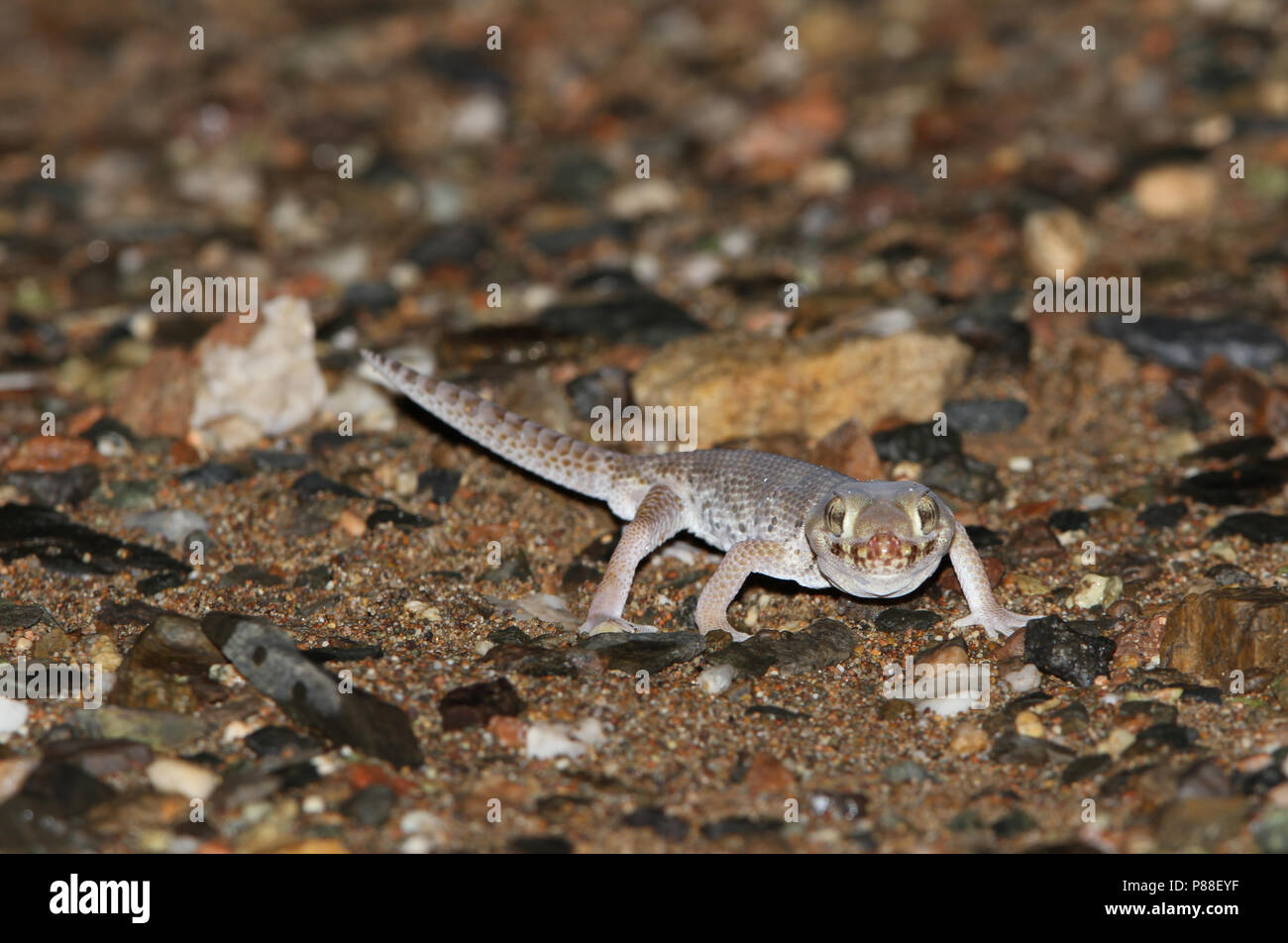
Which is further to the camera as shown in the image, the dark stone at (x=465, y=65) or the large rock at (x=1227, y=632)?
the dark stone at (x=465, y=65)

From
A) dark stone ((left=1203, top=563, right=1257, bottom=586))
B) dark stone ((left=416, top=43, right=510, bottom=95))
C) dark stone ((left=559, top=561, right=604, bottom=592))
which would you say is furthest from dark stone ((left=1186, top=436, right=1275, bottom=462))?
dark stone ((left=416, top=43, right=510, bottom=95))

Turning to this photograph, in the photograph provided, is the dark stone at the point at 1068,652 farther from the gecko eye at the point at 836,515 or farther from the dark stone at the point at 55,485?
the dark stone at the point at 55,485

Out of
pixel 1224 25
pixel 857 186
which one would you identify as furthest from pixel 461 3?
pixel 1224 25

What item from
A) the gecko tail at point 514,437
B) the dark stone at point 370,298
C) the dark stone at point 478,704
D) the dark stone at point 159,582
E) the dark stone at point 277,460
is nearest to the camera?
the dark stone at point 478,704

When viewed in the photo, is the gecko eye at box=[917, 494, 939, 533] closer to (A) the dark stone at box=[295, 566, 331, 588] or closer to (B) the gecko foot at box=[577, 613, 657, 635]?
(B) the gecko foot at box=[577, 613, 657, 635]

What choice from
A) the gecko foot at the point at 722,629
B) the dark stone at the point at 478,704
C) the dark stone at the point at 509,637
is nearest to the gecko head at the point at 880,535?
the gecko foot at the point at 722,629

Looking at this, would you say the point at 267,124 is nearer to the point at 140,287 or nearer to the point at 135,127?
the point at 135,127
